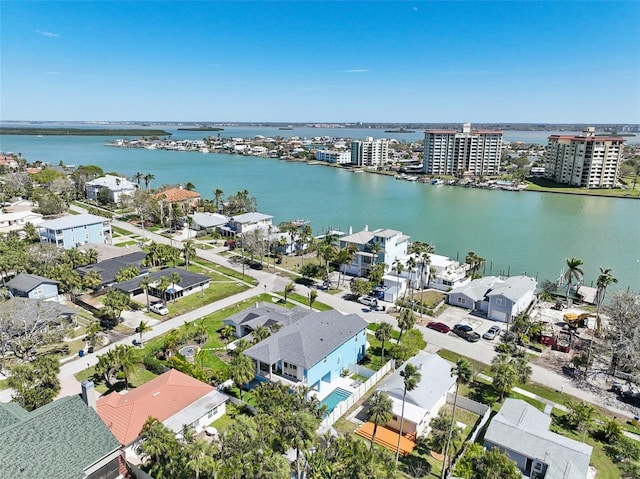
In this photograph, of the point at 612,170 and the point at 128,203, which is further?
the point at 612,170

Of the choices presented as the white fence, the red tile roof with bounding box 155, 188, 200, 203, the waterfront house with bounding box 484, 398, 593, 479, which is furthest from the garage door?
the red tile roof with bounding box 155, 188, 200, 203

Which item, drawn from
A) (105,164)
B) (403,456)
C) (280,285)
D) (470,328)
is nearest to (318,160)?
(105,164)

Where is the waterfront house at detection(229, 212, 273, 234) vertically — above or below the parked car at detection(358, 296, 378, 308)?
above

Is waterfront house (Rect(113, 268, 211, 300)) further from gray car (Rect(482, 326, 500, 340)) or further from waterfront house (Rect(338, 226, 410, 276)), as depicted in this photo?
gray car (Rect(482, 326, 500, 340))

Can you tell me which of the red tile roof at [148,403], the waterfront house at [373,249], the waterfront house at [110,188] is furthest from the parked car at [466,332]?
the waterfront house at [110,188]

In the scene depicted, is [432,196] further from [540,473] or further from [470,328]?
[540,473]

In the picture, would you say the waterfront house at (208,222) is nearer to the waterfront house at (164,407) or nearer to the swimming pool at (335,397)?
the waterfront house at (164,407)
